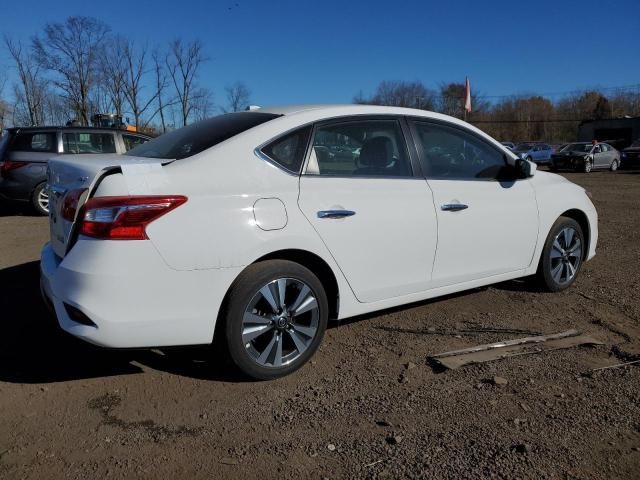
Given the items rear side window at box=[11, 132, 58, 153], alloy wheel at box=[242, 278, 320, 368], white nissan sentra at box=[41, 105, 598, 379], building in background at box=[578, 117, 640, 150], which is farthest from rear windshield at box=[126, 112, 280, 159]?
building in background at box=[578, 117, 640, 150]

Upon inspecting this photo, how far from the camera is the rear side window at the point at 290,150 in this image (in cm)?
319

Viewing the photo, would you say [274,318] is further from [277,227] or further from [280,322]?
[277,227]

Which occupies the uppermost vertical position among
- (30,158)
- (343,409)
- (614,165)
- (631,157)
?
(30,158)

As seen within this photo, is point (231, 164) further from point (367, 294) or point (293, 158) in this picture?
point (367, 294)

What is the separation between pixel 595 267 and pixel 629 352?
251cm

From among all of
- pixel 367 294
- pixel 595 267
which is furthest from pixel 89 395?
pixel 595 267

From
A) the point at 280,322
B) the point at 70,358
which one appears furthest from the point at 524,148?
the point at 70,358

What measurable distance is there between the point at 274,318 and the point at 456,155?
198 centimetres

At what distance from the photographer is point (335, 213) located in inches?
128

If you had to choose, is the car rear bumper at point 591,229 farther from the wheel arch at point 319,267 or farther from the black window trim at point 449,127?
the wheel arch at point 319,267

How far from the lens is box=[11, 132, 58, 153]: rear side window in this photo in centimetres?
979

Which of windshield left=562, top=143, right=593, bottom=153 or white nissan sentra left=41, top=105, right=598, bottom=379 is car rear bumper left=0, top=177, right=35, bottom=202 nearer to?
white nissan sentra left=41, top=105, right=598, bottom=379

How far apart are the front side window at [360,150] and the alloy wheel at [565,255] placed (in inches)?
74.4

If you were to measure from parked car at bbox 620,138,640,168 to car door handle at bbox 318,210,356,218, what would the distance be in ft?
97.6
